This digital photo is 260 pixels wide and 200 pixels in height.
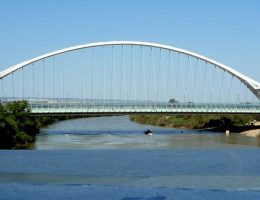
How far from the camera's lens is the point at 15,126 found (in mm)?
44375

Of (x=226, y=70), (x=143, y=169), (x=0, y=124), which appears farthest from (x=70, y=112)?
(x=143, y=169)

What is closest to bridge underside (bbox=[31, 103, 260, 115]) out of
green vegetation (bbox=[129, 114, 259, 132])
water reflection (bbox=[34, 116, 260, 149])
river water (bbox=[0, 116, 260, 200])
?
water reflection (bbox=[34, 116, 260, 149])

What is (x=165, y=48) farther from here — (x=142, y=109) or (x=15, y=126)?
(x=15, y=126)

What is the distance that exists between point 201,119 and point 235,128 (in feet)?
36.8

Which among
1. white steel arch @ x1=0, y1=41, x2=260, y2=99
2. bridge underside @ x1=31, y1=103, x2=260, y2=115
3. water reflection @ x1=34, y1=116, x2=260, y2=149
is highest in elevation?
white steel arch @ x1=0, y1=41, x2=260, y2=99

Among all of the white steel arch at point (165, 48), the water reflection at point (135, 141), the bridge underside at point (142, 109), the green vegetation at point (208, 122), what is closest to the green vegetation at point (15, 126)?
the water reflection at point (135, 141)

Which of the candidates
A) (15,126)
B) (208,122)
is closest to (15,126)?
(15,126)

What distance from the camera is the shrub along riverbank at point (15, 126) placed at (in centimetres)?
4281

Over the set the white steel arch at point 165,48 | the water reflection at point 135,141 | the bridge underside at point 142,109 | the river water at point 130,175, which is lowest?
the water reflection at point 135,141

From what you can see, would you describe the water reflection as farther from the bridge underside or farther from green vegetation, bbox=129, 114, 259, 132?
green vegetation, bbox=129, 114, 259, 132

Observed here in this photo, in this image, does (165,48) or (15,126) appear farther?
(165,48)

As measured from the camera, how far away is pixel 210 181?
64.2 ft

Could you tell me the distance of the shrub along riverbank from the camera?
4281cm

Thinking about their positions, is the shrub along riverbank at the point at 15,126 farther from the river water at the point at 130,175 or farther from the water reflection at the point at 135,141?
the river water at the point at 130,175
